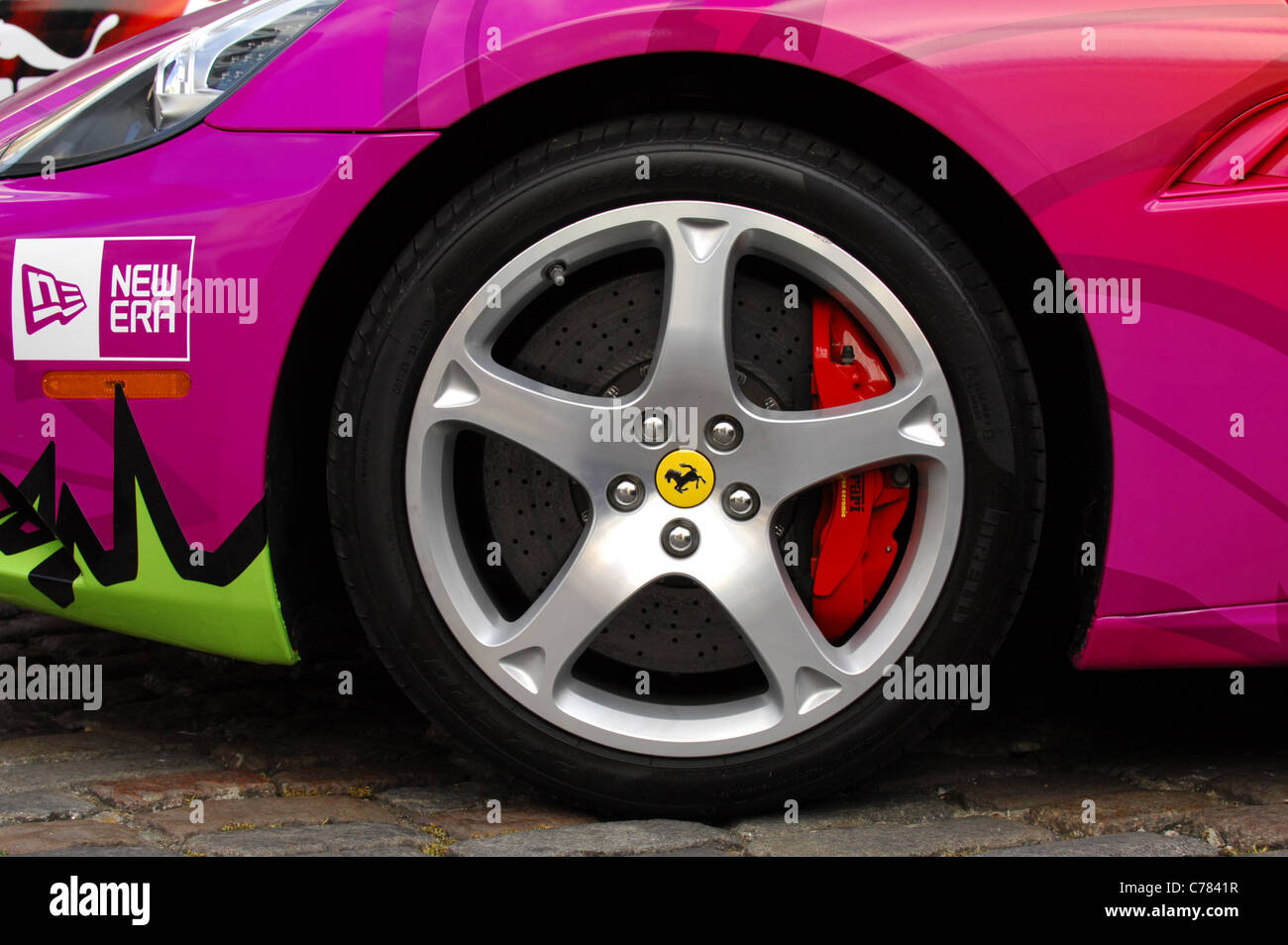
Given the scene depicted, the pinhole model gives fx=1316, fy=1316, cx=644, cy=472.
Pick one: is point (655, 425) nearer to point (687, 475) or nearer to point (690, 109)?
point (687, 475)

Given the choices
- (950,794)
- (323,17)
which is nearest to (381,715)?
(950,794)

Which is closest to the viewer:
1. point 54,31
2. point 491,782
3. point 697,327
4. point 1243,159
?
point 1243,159

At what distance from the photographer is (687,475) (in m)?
1.78

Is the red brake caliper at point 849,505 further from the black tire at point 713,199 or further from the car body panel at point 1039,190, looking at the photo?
the car body panel at point 1039,190

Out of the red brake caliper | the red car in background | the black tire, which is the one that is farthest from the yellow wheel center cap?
the red car in background

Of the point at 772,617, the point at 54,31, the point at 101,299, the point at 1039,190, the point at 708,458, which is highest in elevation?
the point at 54,31

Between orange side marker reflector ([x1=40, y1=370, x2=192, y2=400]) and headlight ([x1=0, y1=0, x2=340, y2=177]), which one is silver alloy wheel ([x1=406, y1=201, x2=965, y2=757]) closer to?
orange side marker reflector ([x1=40, y1=370, x2=192, y2=400])

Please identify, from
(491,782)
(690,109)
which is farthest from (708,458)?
(491,782)

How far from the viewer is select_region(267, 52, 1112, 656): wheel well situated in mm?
1778

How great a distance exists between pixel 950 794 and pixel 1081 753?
12.3 inches

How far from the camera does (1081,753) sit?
213cm

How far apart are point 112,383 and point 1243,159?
1.51 meters

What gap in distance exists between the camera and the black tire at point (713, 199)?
176 centimetres

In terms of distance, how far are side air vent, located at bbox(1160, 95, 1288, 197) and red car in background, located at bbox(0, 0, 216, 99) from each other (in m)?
3.61
